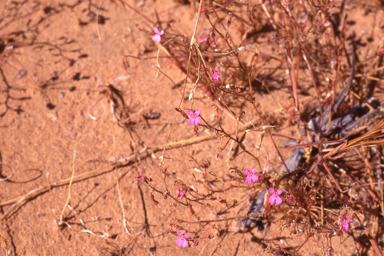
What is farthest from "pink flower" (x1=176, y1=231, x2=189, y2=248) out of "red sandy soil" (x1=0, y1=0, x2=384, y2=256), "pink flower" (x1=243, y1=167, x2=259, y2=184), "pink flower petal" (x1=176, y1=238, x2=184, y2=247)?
"pink flower" (x1=243, y1=167, x2=259, y2=184)

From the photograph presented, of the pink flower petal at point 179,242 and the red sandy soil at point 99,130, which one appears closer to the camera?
the pink flower petal at point 179,242

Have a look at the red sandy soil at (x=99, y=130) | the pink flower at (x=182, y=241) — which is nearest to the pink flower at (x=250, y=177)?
the red sandy soil at (x=99, y=130)

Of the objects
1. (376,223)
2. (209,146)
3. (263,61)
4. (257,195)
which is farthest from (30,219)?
(376,223)

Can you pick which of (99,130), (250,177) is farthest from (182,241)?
(99,130)

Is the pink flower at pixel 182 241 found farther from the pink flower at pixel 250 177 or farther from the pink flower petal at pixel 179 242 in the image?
the pink flower at pixel 250 177

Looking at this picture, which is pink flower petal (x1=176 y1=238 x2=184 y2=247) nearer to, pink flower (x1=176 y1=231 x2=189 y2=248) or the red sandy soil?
pink flower (x1=176 y1=231 x2=189 y2=248)

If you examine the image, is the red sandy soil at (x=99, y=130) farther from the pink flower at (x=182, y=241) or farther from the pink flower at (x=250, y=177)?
the pink flower at (x=250, y=177)

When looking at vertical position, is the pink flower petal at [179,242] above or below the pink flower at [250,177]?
below

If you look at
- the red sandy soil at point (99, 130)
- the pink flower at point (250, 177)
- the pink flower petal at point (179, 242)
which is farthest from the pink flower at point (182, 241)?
the pink flower at point (250, 177)
